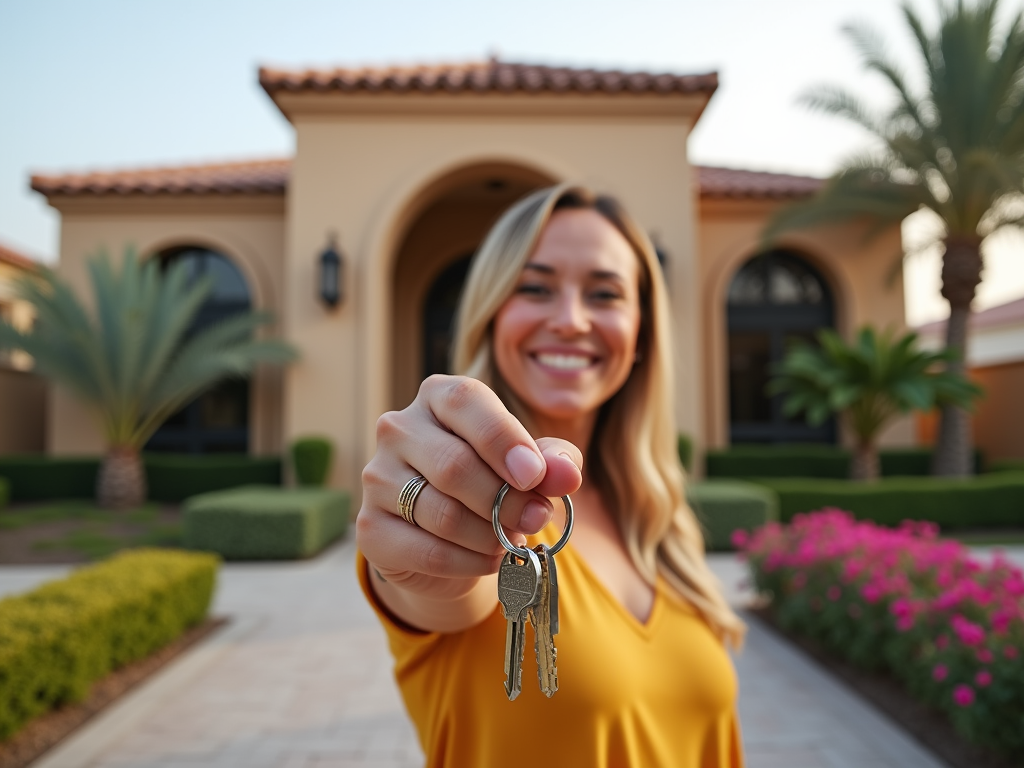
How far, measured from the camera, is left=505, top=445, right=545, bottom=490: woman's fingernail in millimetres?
724

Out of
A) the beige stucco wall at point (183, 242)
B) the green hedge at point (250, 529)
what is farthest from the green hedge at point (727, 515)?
the beige stucco wall at point (183, 242)

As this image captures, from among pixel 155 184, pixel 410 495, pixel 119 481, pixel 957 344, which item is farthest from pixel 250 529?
pixel 957 344

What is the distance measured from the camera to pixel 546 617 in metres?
0.88

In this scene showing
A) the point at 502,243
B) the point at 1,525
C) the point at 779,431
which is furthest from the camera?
the point at 779,431

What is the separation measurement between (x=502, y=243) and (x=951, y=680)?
10.1 ft

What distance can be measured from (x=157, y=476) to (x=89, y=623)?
25.4ft

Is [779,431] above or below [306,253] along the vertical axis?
below

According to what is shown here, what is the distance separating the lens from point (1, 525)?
347 inches

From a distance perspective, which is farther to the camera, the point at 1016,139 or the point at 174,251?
the point at 174,251

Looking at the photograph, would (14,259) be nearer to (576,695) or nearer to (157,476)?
(157,476)

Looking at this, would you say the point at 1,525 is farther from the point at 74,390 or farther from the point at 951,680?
the point at 951,680

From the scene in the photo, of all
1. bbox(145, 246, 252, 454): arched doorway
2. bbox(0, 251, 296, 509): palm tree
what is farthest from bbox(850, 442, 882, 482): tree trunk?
bbox(145, 246, 252, 454): arched doorway

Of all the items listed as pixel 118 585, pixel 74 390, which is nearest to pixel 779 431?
pixel 118 585

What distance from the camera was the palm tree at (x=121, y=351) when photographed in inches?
388
